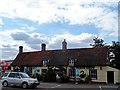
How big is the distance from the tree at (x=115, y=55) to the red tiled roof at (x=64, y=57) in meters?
1.57

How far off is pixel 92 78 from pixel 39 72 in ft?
34.6

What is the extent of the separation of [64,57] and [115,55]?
881cm

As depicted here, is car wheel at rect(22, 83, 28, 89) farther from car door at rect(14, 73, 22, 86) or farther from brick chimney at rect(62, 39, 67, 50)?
brick chimney at rect(62, 39, 67, 50)

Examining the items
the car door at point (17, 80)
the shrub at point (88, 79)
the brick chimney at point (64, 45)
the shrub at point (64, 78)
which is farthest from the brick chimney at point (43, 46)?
the car door at point (17, 80)

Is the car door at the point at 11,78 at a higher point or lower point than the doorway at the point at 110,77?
higher

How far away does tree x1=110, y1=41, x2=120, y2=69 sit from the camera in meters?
45.3

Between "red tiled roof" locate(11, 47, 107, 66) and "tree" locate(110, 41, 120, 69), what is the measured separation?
1.57 m

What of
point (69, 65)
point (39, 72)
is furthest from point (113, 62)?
point (39, 72)

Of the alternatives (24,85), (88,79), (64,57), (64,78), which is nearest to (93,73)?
(88,79)

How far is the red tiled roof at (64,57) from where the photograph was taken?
151 feet

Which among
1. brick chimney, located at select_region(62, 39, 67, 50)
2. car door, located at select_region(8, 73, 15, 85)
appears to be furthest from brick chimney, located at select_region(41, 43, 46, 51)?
car door, located at select_region(8, 73, 15, 85)

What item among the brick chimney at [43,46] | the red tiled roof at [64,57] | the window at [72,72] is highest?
the brick chimney at [43,46]

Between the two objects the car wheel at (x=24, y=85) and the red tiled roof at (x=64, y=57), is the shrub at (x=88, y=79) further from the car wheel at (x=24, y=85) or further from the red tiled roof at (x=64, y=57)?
the car wheel at (x=24, y=85)

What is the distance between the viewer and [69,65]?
156 ft
